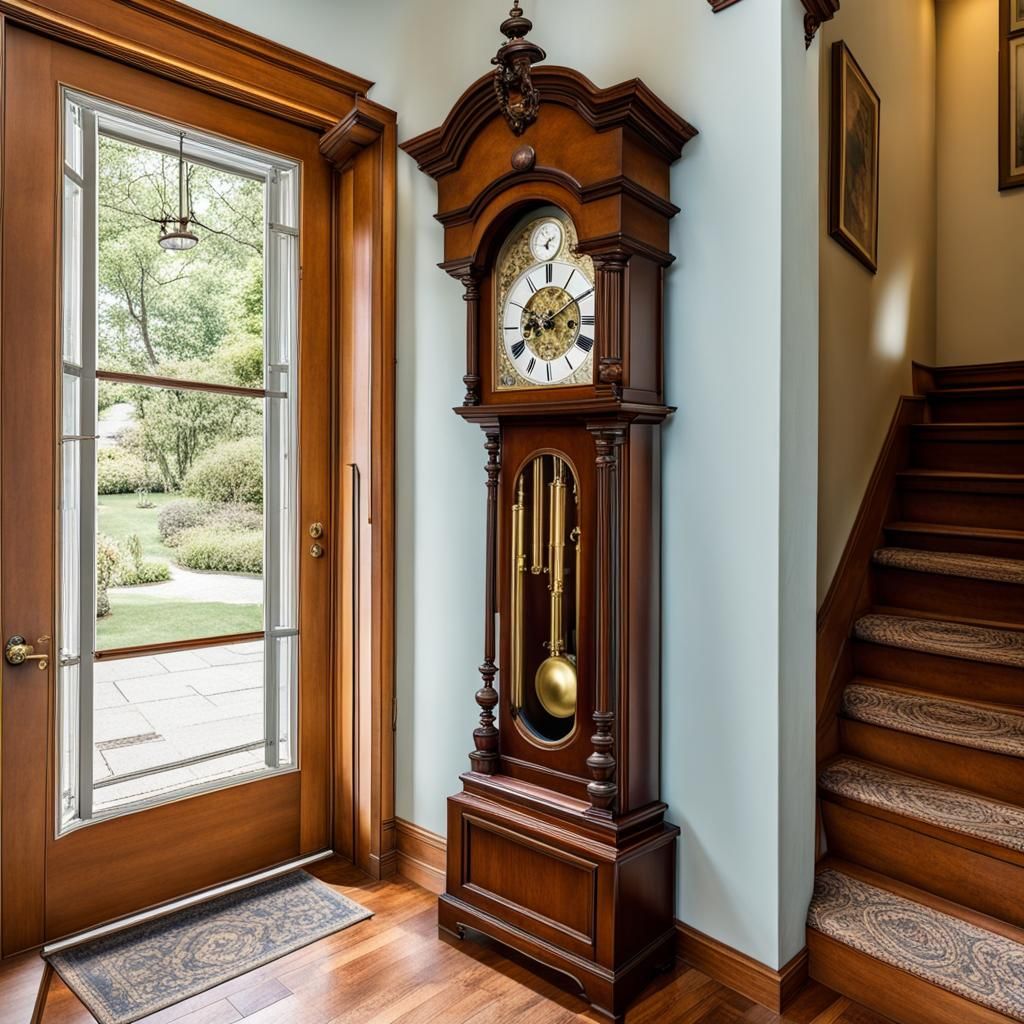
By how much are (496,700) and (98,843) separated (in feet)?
3.84

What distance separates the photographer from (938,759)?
2.16 metres

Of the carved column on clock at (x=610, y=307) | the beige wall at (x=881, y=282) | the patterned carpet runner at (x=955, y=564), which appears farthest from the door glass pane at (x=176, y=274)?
the patterned carpet runner at (x=955, y=564)

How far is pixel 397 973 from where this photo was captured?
6.28 feet

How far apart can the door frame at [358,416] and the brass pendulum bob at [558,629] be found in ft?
2.34

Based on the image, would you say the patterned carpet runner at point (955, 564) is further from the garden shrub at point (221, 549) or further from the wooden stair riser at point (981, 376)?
the garden shrub at point (221, 549)

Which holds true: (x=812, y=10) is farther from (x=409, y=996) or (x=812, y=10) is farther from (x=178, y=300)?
(x=409, y=996)

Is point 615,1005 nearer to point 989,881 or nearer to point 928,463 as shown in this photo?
point 989,881

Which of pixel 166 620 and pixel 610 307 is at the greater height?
pixel 610 307

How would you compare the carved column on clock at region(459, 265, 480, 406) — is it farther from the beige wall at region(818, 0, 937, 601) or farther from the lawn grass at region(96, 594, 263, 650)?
the beige wall at region(818, 0, 937, 601)

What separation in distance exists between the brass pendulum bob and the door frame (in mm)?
712

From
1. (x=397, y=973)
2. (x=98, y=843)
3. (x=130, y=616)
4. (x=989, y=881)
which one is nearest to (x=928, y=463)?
(x=989, y=881)

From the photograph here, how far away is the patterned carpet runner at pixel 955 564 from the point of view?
8.18ft

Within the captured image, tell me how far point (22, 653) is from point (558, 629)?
4.55 ft

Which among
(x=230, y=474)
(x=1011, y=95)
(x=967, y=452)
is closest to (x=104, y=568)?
(x=230, y=474)
